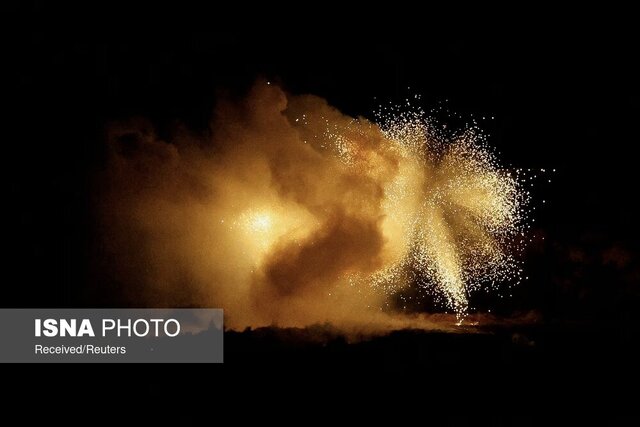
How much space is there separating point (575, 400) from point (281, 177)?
45.2 ft

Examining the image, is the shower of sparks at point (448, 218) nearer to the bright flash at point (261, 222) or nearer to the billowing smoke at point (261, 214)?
the billowing smoke at point (261, 214)

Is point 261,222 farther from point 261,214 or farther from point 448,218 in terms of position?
point 448,218

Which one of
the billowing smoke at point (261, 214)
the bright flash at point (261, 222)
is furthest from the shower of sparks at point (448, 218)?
the bright flash at point (261, 222)

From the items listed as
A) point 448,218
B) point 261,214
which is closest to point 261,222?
point 261,214

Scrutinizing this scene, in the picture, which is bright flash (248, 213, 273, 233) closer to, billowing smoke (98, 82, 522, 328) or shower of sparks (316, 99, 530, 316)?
billowing smoke (98, 82, 522, 328)

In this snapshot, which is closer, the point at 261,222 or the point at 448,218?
the point at 261,222

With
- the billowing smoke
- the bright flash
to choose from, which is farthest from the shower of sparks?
A: the bright flash

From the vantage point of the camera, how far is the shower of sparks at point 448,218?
2512 cm

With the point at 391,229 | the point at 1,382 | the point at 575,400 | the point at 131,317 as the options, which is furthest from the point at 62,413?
the point at 391,229

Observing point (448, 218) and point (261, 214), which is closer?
point (261, 214)

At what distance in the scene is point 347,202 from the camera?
22.9 metres

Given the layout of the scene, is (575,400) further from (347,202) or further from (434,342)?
(347,202)

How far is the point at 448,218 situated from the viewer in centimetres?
2653

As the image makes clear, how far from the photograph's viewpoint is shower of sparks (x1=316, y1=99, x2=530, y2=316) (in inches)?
989
